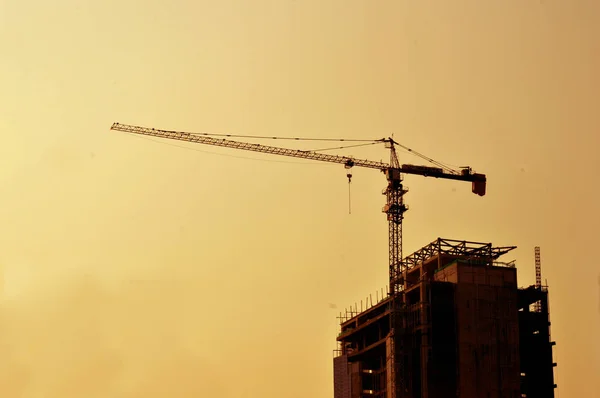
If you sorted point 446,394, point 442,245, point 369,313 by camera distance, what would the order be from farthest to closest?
1. point 369,313
2. point 442,245
3. point 446,394

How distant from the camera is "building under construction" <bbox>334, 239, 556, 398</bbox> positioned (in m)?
163

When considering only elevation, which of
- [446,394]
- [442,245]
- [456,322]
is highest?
[442,245]

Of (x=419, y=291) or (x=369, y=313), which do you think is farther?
(x=369, y=313)

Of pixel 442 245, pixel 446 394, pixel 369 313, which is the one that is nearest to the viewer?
pixel 446 394

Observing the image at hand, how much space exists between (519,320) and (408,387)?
22.6m

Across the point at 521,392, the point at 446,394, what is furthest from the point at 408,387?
Answer: the point at 521,392

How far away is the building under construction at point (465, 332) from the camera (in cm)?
16312

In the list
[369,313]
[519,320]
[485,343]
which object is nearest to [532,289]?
[519,320]

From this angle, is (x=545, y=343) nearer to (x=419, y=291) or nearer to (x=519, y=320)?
(x=519, y=320)

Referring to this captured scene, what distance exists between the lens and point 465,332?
165 m

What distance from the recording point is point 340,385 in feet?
639

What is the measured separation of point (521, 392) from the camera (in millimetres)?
166875

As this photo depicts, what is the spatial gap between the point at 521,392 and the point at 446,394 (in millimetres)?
13268

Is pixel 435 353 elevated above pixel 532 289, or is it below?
below
